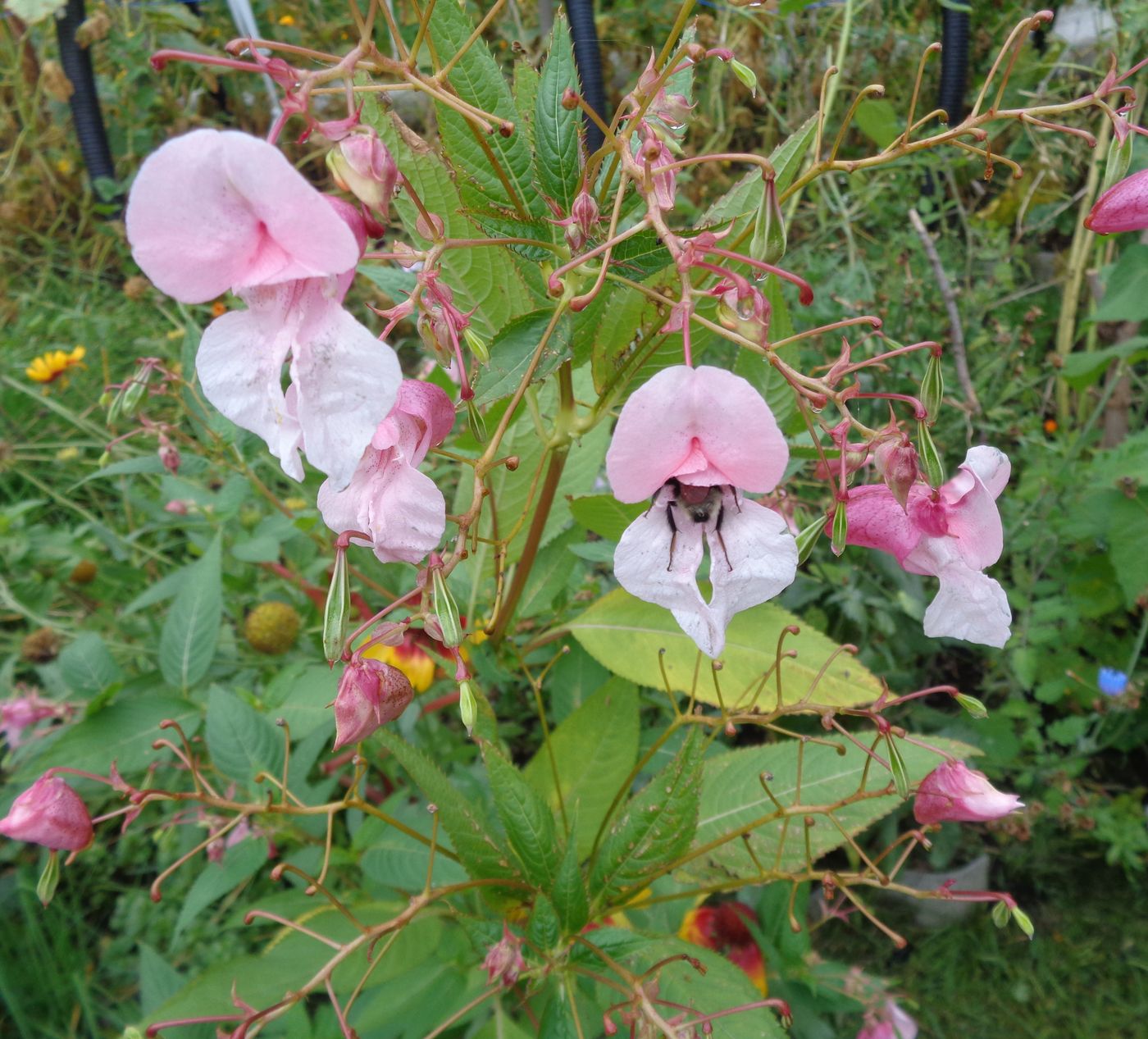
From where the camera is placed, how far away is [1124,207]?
21.0 inches

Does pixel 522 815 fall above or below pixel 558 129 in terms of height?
below

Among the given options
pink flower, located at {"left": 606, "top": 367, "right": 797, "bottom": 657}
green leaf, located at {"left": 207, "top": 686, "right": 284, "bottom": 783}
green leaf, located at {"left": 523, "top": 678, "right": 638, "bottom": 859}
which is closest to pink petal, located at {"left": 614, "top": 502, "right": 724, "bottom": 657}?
pink flower, located at {"left": 606, "top": 367, "right": 797, "bottom": 657}

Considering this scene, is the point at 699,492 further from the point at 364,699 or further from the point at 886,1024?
the point at 886,1024

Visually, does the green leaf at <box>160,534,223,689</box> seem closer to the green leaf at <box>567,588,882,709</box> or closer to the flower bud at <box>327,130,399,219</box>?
the green leaf at <box>567,588,882,709</box>

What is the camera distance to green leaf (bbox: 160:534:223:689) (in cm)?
103

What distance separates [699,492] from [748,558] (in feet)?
0.16

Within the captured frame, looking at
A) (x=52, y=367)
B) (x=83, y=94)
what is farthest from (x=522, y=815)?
(x=83, y=94)

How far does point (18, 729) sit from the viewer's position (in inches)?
51.1

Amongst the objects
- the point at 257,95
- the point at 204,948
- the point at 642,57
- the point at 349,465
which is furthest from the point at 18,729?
the point at 257,95

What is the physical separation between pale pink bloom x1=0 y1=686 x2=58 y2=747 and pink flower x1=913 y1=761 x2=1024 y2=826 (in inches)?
44.7

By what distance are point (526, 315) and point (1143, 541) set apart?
1.24 metres

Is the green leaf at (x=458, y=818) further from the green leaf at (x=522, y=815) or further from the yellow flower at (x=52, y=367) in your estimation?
the yellow flower at (x=52, y=367)

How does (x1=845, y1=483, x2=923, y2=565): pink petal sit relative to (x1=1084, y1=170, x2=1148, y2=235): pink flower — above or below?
below

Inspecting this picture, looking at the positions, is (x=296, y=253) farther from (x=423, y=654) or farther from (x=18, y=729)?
(x=18, y=729)
